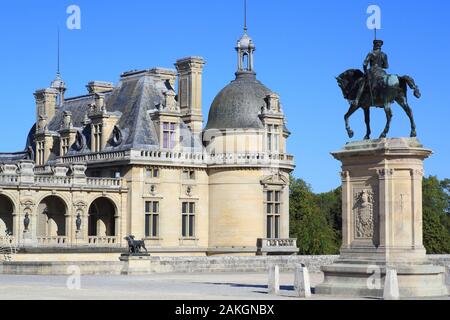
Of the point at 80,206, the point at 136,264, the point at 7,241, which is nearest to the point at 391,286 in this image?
the point at 136,264

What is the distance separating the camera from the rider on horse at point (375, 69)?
2550cm

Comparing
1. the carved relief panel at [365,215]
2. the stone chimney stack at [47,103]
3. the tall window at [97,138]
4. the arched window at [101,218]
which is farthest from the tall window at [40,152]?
the carved relief panel at [365,215]

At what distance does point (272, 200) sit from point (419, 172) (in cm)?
3390

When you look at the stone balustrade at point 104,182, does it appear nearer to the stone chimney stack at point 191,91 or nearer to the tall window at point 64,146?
the stone chimney stack at point 191,91

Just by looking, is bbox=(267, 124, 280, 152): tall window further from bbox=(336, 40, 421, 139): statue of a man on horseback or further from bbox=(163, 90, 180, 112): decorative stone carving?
bbox=(336, 40, 421, 139): statue of a man on horseback

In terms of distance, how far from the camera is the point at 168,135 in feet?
191

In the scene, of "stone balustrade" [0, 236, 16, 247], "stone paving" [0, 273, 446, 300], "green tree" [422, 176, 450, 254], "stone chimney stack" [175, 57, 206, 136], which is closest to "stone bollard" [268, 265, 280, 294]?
"stone paving" [0, 273, 446, 300]

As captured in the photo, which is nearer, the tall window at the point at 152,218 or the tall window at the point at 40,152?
the tall window at the point at 152,218

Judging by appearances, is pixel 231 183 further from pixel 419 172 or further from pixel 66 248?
pixel 419 172

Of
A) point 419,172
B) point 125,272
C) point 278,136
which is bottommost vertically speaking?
point 125,272

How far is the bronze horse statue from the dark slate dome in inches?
1272

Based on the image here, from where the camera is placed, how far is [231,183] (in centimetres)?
5841

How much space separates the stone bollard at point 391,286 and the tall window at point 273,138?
119ft
